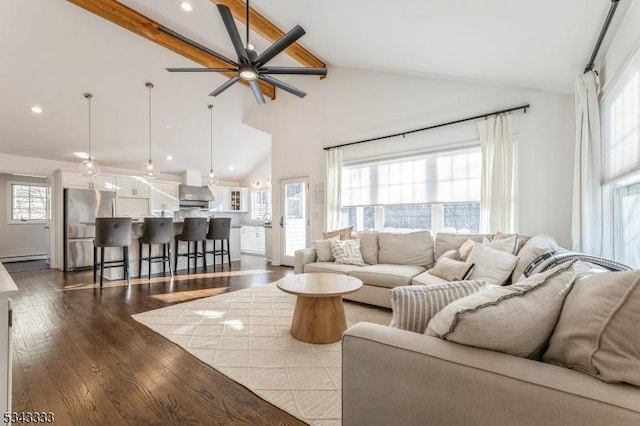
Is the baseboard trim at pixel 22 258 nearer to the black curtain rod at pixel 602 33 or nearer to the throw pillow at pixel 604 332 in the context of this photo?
the throw pillow at pixel 604 332

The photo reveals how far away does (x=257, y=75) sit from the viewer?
3.03m

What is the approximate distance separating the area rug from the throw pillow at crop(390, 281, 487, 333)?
80cm

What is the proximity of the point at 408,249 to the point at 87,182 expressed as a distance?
6673mm

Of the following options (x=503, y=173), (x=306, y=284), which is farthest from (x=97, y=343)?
(x=503, y=173)

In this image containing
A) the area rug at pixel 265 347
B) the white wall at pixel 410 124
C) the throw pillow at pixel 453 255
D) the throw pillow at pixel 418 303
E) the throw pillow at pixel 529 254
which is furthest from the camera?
the white wall at pixel 410 124

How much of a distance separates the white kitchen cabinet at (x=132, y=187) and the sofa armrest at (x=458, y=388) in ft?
23.9

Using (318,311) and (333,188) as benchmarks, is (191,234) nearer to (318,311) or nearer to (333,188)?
(333,188)

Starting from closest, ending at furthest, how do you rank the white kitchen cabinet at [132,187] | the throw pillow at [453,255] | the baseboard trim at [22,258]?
the throw pillow at [453,255] < the white kitchen cabinet at [132,187] < the baseboard trim at [22,258]

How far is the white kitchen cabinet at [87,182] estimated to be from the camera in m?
5.88

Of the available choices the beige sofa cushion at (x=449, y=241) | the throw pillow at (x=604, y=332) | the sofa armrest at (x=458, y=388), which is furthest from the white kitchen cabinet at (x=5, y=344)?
the beige sofa cushion at (x=449, y=241)

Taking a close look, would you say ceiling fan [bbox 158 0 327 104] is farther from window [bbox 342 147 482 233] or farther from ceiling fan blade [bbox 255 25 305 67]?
window [bbox 342 147 482 233]

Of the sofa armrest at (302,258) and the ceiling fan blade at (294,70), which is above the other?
the ceiling fan blade at (294,70)

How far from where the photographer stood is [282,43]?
8.72ft

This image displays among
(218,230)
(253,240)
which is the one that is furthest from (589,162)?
(253,240)
